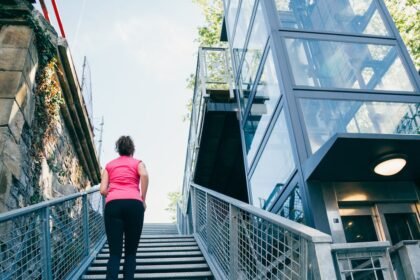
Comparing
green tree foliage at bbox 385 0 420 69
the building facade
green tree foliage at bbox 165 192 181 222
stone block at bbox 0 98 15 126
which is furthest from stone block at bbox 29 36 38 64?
green tree foliage at bbox 165 192 181 222

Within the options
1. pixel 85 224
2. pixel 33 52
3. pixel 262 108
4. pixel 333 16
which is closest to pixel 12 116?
pixel 33 52

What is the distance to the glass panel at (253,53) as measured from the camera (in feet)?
20.3

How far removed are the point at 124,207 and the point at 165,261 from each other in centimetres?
168

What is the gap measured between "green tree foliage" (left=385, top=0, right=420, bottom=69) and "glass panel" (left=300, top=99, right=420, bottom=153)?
774 centimetres

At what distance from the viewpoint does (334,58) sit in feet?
17.9

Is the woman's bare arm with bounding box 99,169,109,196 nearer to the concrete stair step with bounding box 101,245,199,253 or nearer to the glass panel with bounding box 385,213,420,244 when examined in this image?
the concrete stair step with bounding box 101,245,199,253

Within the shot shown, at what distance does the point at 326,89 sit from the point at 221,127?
313 centimetres

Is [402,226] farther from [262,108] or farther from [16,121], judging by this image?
[16,121]

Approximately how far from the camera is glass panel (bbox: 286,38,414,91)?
5.22 metres

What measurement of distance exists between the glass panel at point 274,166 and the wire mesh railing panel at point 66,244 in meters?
2.62

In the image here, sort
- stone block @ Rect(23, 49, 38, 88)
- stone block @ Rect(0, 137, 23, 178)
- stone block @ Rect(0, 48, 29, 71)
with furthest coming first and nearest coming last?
stone block @ Rect(23, 49, 38, 88)
stone block @ Rect(0, 48, 29, 71)
stone block @ Rect(0, 137, 23, 178)

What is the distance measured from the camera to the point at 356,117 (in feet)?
16.1

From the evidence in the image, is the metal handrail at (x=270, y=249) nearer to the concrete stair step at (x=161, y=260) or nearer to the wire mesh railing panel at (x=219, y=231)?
the wire mesh railing panel at (x=219, y=231)

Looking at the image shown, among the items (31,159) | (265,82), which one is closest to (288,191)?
(265,82)
